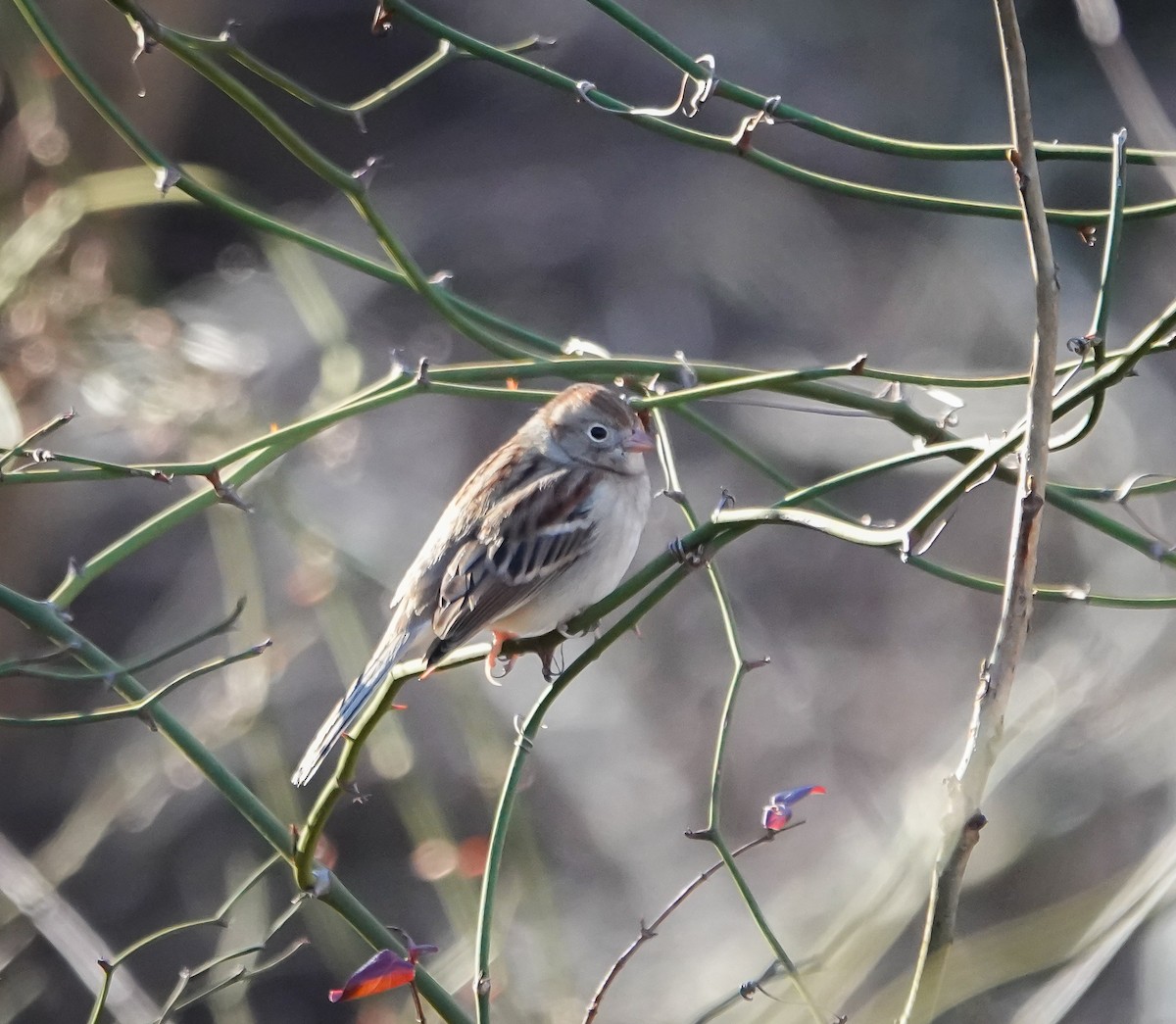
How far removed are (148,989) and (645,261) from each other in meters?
4.18

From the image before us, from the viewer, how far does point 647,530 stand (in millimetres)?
6527

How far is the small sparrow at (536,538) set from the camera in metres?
3.19

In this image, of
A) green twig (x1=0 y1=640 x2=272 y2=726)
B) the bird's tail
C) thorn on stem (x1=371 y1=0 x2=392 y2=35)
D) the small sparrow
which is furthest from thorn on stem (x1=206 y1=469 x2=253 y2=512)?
the small sparrow

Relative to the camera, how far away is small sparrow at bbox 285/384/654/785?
3.19 metres

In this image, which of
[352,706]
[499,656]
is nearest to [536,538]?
[352,706]

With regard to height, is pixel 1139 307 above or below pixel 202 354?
above

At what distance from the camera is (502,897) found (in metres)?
5.16

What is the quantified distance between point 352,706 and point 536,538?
64 cm

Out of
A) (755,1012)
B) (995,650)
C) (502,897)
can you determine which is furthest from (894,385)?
(502,897)

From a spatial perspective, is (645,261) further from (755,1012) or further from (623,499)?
(755,1012)

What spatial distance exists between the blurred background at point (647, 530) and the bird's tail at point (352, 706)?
0.32 metres

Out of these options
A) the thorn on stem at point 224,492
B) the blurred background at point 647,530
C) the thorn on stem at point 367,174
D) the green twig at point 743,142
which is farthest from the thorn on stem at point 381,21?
the blurred background at point 647,530

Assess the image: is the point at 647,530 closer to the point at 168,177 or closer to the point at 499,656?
the point at 499,656

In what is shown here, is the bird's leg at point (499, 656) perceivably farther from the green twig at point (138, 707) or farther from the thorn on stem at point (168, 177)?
the thorn on stem at point (168, 177)
